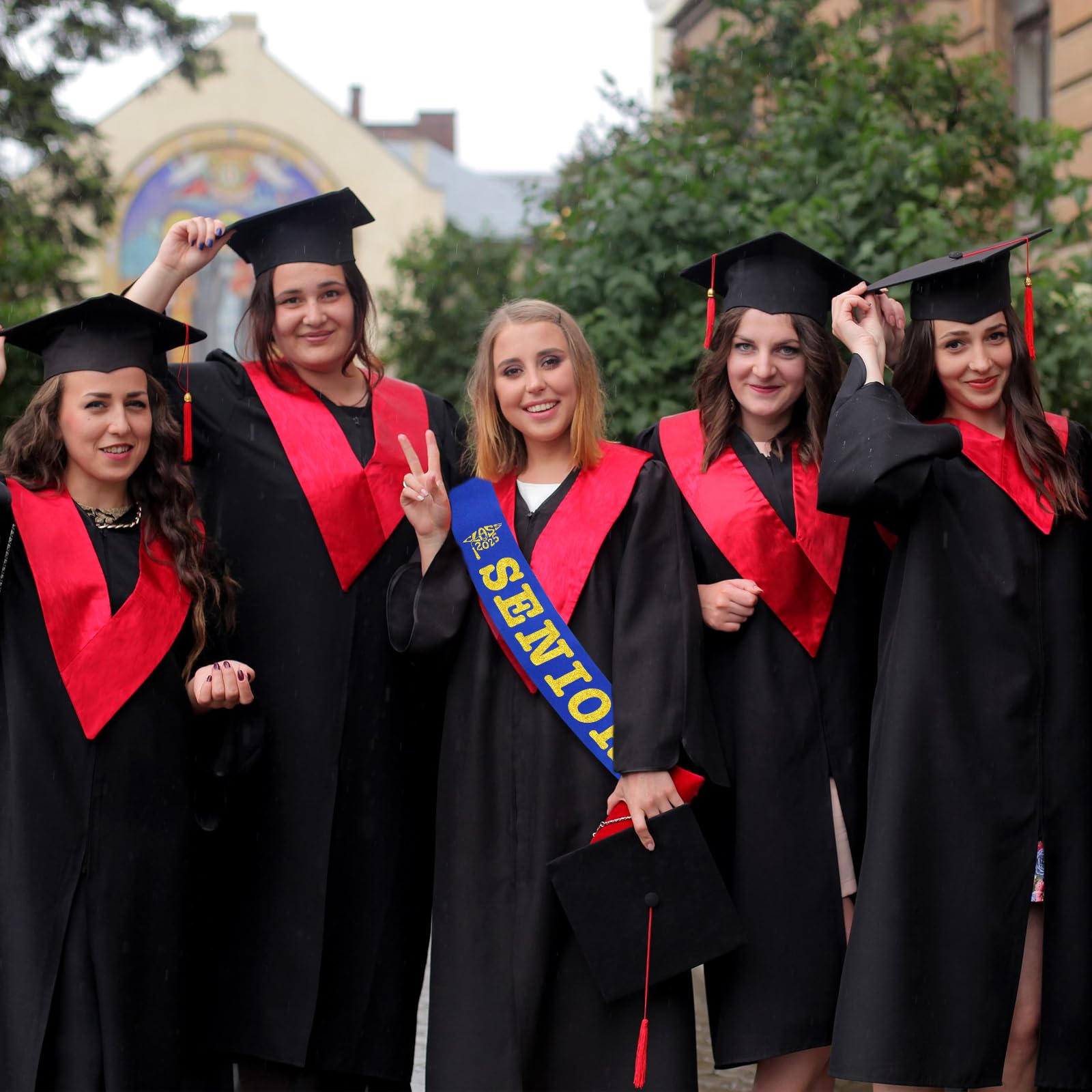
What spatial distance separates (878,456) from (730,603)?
0.52 meters

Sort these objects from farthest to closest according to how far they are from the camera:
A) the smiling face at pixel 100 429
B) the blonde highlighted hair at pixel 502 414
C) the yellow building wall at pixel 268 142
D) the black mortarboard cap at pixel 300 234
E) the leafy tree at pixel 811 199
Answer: the yellow building wall at pixel 268 142 < the leafy tree at pixel 811 199 < the black mortarboard cap at pixel 300 234 < the blonde highlighted hair at pixel 502 414 < the smiling face at pixel 100 429

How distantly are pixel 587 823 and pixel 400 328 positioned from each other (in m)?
14.5

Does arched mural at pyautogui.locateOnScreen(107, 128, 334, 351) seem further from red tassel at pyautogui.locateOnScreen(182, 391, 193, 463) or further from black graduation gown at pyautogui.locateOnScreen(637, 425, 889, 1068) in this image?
black graduation gown at pyautogui.locateOnScreen(637, 425, 889, 1068)

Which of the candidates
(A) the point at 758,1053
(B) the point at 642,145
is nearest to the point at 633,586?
(A) the point at 758,1053

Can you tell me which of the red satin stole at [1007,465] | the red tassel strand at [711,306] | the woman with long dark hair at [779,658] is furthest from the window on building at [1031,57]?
the red satin stole at [1007,465]

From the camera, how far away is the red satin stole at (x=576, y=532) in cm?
381

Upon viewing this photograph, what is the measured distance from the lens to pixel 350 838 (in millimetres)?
4062

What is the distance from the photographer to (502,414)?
400 cm

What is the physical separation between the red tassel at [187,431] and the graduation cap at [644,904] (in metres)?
1.37

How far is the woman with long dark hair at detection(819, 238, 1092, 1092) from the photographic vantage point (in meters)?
3.55

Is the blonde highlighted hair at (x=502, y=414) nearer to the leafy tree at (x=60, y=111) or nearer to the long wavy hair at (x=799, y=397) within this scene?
the long wavy hair at (x=799, y=397)

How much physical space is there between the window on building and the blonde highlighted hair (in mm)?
9058

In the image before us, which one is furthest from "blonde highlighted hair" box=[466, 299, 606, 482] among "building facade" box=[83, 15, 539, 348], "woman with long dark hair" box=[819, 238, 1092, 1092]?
"building facade" box=[83, 15, 539, 348]

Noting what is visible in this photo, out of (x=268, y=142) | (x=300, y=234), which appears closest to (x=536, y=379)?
(x=300, y=234)
